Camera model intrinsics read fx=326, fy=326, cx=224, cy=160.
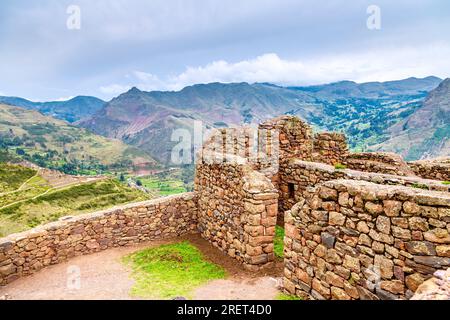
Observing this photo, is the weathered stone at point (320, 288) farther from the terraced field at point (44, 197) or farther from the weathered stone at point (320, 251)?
the terraced field at point (44, 197)

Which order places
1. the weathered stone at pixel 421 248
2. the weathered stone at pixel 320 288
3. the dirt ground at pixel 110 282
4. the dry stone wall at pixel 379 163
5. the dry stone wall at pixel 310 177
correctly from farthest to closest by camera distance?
the dry stone wall at pixel 379 163 → the dry stone wall at pixel 310 177 → the dirt ground at pixel 110 282 → the weathered stone at pixel 320 288 → the weathered stone at pixel 421 248

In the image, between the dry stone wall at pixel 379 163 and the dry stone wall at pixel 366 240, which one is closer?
the dry stone wall at pixel 366 240

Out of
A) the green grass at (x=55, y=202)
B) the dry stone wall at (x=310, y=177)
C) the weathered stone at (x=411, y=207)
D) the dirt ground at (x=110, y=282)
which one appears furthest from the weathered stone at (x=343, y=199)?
the green grass at (x=55, y=202)

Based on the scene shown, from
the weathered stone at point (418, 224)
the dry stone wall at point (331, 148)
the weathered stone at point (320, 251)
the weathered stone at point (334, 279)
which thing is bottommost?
the weathered stone at point (334, 279)

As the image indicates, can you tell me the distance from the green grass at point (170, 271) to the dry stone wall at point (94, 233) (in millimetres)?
986

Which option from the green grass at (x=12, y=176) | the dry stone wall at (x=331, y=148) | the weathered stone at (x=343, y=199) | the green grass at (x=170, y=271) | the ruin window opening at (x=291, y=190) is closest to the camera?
the weathered stone at (x=343, y=199)

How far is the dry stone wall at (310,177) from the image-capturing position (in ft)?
28.1

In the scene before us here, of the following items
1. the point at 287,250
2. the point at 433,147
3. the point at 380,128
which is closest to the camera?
the point at 287,250

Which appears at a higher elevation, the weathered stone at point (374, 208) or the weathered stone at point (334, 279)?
the weathered stone at point (374, 208)

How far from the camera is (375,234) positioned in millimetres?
5398

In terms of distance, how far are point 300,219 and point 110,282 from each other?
5773 millimetres
